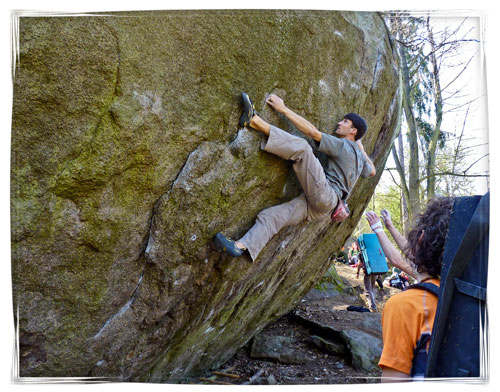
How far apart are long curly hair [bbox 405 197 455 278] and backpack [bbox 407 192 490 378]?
0.78 ft

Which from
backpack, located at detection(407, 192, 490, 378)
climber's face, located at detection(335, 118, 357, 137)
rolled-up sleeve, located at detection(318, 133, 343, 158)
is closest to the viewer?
backpack, located at detection(407, 192, 490, 378)

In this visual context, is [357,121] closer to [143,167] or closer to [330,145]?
[330,145]

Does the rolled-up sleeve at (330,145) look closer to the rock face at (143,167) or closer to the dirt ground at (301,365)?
the rock face at (143,167)

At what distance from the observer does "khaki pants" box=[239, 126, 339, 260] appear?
2.89 metres

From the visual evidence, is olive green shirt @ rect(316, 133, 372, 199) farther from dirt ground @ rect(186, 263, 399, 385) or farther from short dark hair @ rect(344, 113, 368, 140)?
dirt ground @ rect(186, 263, 399, 385)

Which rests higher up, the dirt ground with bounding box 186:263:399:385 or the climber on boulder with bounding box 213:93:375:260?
the climber on boulder with bounding box 213:93:375:260

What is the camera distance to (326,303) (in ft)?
25.4

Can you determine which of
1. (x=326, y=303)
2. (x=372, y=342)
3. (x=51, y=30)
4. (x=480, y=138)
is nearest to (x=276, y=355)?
(x=372, y=342)

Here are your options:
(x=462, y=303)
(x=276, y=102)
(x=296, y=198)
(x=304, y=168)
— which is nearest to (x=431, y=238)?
(x=462, y=303)

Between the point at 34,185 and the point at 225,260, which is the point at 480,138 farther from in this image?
the point at 34,185

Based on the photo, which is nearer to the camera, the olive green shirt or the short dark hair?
the olive green shirt

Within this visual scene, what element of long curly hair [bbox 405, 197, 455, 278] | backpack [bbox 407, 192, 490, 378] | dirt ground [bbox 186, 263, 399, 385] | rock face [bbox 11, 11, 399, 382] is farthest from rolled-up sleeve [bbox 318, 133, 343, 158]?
dirt ground [bbox 186, 263, 399, 385]

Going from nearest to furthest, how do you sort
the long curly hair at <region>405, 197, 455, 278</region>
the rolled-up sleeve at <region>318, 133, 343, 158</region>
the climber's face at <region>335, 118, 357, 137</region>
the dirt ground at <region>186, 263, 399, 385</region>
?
1. the long curly hair at <region>405, 197, 455, 278</region>
2. the rolled-up sleeve at <region>318, 133, 343, 158</region>
3. the climber's face at <region>335, 118, 357, 137</region>
4. the dirt ground at <region>186, 263, 399, 385</region>

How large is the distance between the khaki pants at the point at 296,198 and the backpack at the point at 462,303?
5.18ft
